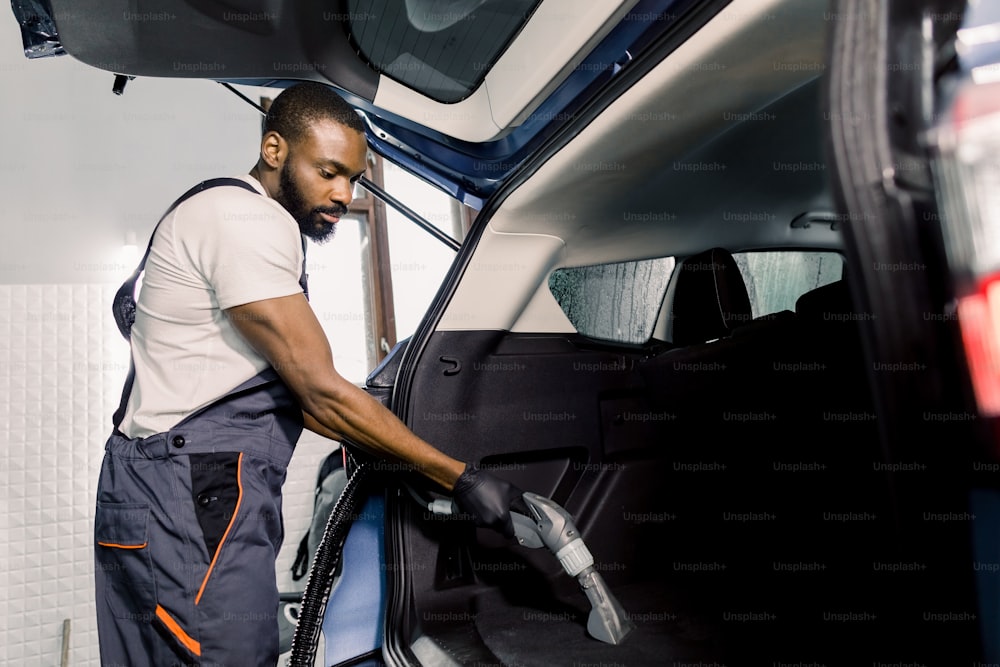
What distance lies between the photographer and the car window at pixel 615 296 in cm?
205

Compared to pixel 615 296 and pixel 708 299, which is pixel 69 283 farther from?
pixel 708 299

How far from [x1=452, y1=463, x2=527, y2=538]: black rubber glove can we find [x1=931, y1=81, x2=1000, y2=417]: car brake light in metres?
1.05

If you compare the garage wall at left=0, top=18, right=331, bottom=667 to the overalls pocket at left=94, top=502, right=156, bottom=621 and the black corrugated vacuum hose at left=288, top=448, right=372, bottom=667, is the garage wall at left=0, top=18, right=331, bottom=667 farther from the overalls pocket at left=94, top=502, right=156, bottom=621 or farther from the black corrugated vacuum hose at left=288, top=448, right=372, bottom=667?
the overalls pocket at left=94, top=502, right=156, bottom=621

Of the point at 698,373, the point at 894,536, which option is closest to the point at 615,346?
the point at 698,373

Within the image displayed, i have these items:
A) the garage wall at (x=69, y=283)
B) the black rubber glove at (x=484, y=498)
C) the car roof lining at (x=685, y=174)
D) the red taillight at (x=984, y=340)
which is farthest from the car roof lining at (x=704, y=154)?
the garage wall at (x=69, y=283)

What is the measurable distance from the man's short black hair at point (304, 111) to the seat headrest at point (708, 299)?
112 centimetres

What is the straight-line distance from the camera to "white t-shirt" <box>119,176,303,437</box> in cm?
132

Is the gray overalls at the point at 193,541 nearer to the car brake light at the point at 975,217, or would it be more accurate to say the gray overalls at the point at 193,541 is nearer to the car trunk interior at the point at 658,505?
the car trunk interior at the point at 658,505

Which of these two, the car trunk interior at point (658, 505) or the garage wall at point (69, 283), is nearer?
the car trunk interior at point (658, 505)

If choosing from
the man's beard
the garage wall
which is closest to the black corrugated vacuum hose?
the man's beard

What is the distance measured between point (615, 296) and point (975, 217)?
1522 mm

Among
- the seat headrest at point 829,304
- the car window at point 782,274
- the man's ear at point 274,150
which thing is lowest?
the seat headrest at point 829,304

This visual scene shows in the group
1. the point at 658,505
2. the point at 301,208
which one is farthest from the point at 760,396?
the point at 301,208

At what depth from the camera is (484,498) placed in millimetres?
1445
